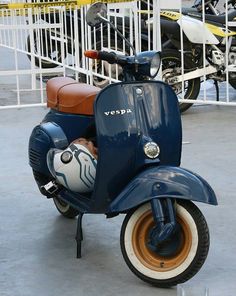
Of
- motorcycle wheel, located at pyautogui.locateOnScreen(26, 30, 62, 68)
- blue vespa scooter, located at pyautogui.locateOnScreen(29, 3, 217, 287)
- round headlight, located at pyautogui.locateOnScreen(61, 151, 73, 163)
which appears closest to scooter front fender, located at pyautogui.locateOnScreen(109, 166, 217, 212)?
blue vespa scooter, located at pyautogui.locateOnScreen(29, 3, 217, 287)

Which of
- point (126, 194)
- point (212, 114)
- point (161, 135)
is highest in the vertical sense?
point (161, 135)

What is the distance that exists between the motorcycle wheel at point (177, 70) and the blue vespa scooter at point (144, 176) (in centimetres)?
350

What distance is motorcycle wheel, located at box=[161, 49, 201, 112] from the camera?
23.3ft

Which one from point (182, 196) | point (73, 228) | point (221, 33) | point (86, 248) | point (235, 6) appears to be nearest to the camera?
point (182, 196)

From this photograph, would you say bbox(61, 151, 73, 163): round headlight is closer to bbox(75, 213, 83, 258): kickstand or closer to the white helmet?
the white helmet

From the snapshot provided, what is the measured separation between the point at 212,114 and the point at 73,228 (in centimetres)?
350

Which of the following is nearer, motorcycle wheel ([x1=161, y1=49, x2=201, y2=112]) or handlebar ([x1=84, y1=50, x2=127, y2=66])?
handlebar ([x1=84, y1=50, x2=127, y2=66])

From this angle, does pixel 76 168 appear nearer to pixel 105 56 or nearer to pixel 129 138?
pixel 129 138

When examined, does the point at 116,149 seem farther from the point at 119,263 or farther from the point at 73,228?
the point at 73,228

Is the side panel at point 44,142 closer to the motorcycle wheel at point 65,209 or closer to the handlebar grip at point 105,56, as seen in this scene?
the motorcycle wheel at point 65,209

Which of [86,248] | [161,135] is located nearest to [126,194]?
[161,135]

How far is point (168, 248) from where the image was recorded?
129 inches

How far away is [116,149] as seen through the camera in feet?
11.0

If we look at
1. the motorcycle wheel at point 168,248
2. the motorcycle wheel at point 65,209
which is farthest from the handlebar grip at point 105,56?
the motorcycle wheel at point 65,209
